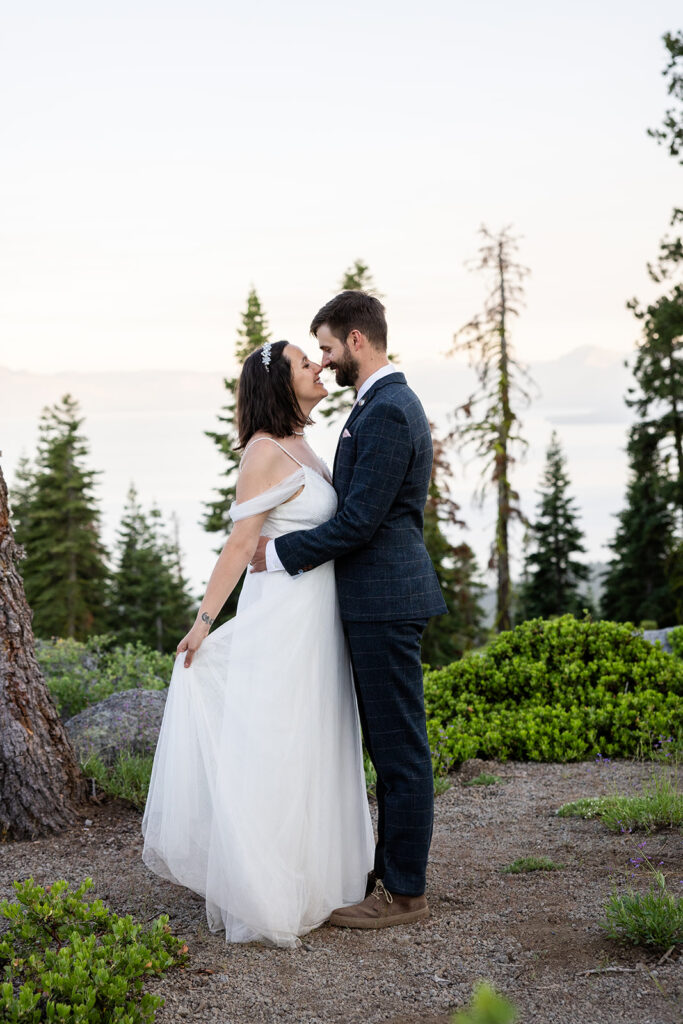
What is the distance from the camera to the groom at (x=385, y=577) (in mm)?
3826

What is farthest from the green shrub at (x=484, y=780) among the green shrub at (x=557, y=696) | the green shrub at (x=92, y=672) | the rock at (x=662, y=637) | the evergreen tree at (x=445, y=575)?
the evergreen tree at (x=445, y=575)

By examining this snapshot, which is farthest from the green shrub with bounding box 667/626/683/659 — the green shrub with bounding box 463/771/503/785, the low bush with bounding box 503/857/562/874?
the low bush with bounding box 503/857/562/874

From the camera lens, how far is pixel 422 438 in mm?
3951

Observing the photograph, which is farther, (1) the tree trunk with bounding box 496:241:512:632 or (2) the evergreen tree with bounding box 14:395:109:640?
(2) the evergreen tree with bounding box 14:395:109:640

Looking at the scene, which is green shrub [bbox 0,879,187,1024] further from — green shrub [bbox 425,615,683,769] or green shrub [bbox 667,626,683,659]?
green shrub [bbox 667,626,683,659]

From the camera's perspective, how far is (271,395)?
404 centimetres

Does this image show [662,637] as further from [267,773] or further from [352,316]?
[352,316]

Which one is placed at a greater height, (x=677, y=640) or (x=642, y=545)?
(x=642, y=545)

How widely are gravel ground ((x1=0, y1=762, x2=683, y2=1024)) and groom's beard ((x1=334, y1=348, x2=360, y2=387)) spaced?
91.2 inches

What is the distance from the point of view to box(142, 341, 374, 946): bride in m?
3.85

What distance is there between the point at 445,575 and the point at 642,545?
9.22m

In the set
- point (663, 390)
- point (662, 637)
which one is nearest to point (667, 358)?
point (663, 390)

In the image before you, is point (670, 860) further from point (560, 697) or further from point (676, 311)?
point (676, 311)

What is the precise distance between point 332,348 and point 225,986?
2.51m
